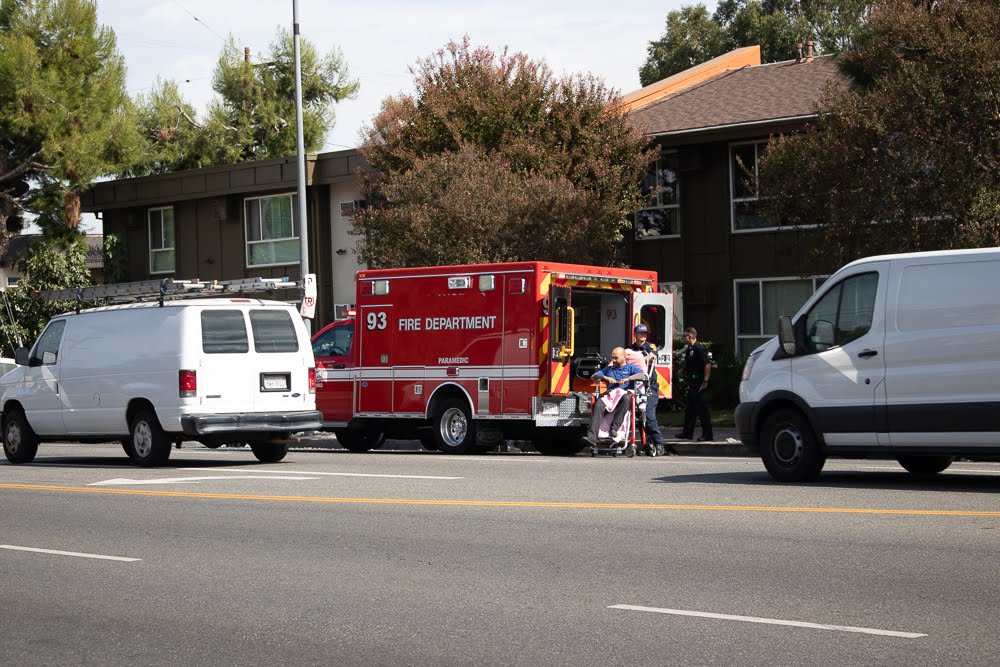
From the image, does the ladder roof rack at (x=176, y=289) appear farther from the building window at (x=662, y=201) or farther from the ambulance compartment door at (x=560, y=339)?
the building window at (x=662, y=201)

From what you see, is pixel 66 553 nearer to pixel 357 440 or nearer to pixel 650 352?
pixel 650 352

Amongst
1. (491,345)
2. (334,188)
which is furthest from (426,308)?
(334,188)

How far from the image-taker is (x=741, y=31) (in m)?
57.4

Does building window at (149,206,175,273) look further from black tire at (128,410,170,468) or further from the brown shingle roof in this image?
black tire at (128,410,170,468)

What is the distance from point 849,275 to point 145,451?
9.22 metres

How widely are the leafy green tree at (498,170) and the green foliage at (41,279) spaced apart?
47.2ft

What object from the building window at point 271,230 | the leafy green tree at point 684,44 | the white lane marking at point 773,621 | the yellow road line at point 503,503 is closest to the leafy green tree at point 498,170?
the building window at point 271,230

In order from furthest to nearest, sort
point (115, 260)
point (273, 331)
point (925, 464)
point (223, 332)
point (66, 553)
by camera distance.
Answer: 1. point (115, 260)
2. point (273, 331)
3. point (223, 332)
4. point (925, 464)
5. point (66, 553)

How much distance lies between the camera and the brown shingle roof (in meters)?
29.2

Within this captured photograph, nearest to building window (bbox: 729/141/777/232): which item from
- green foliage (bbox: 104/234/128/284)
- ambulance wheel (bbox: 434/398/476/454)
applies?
ambulance wheel (bbox: 434/398/476/454)

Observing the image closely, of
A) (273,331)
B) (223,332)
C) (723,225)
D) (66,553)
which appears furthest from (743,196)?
(66,553)

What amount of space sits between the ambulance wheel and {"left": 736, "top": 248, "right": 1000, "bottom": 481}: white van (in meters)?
6.75

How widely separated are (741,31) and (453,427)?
40.5 m

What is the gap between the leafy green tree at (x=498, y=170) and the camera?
25.7 m
